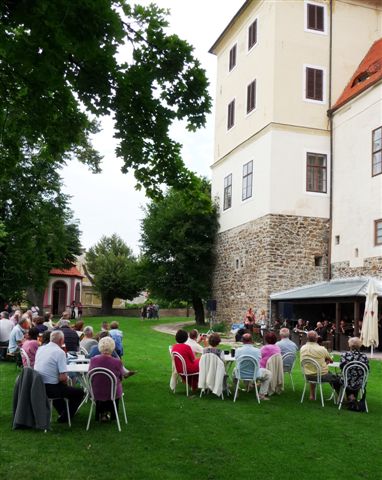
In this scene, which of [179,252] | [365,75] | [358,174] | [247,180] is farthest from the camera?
[179,252]

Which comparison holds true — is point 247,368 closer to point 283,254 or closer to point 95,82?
point 95,82

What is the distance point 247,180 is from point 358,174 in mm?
5720

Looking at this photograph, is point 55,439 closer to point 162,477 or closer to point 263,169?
point 162,477

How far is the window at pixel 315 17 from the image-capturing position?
25.5 m

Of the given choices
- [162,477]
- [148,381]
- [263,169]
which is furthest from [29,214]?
[162,477]

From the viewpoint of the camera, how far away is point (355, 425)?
7.68 m

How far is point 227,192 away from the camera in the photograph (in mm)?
28922

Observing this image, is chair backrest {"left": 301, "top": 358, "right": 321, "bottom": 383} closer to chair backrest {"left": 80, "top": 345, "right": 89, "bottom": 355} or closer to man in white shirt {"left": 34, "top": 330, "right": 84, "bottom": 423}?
man in white shirt {"left": 34, "top": 330, "right": 84, "bottom": 423}

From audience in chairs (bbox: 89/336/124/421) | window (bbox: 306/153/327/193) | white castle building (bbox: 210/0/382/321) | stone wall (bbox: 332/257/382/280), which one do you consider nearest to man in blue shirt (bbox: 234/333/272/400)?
audience in chairs (bbox: 89/336/124/421)

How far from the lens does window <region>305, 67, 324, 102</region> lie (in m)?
25.0

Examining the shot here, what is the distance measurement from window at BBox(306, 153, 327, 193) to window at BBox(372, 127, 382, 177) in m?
3.47

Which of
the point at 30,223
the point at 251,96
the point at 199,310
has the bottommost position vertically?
the point at 199,310

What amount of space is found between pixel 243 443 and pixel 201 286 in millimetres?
23340

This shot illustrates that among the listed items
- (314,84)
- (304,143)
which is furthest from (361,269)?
(314,84)
